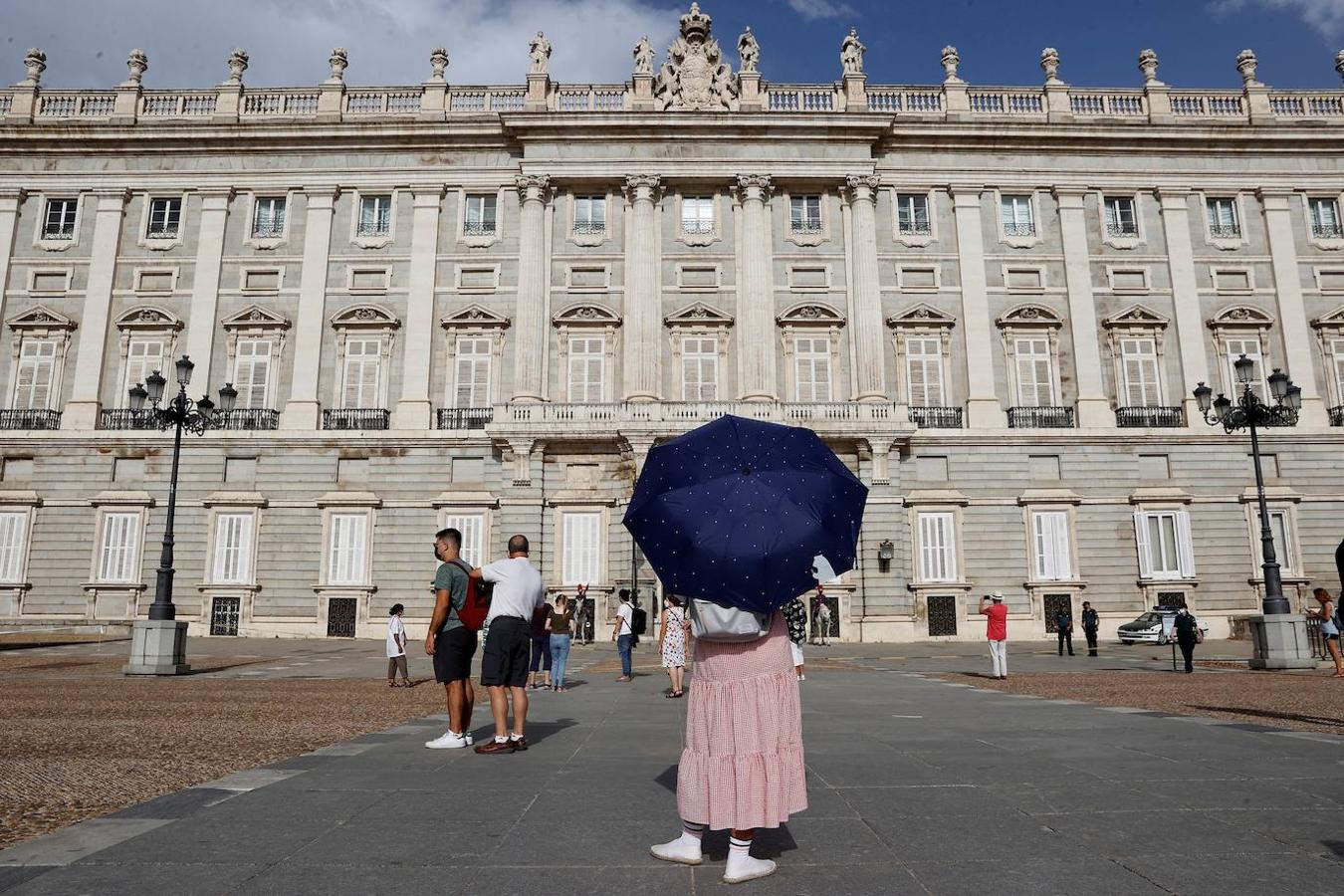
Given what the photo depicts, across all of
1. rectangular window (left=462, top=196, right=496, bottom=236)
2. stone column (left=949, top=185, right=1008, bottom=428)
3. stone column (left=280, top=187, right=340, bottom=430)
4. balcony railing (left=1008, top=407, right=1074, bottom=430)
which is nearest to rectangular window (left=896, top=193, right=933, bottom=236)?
stone column (left=949, top=185, right=1008, bottom=428)

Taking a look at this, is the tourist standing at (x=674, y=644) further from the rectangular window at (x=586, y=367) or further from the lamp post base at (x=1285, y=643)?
the rectangular window at (x=586, y=367)

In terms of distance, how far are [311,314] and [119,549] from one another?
9.58m

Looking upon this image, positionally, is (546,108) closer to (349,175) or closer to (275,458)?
(349,175)

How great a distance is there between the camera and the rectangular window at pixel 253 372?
28984 mm

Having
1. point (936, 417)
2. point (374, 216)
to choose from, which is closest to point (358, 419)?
point (374, 216)

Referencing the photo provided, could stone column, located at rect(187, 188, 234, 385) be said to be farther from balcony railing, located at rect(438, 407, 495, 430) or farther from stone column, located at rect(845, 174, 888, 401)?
stone column, located at rect(845, 174, 888, 401)

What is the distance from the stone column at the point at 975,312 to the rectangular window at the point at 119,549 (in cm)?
2724

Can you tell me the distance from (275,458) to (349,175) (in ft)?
33.7

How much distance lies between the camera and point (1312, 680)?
1387cm

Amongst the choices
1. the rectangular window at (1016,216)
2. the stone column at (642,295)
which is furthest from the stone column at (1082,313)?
the stone column at (642,295)

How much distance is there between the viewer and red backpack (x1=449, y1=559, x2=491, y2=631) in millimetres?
7566

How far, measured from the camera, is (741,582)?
3.96 metres

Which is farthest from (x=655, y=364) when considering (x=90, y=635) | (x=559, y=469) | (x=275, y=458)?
(x=90, y=635)

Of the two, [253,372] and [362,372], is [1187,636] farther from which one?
[253,372]
